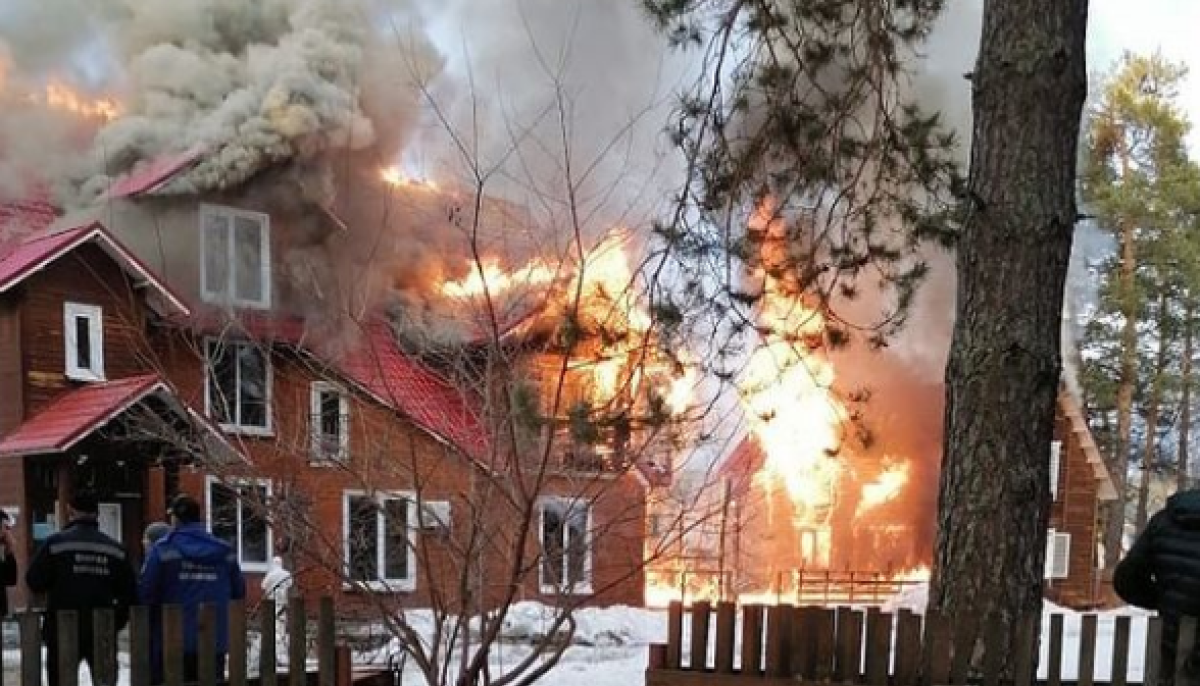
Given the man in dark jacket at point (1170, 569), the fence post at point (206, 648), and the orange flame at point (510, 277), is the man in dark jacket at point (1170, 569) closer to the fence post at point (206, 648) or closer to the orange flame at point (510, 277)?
the fence post at point (206, 648)

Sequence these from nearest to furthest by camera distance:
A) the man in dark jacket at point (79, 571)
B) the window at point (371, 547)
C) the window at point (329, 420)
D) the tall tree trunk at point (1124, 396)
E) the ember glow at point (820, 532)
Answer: the man in dark jacket at point (79, 571), the window at point (329, 420), the window at point (371, 547), the ember glow at point (820, 532), the tall tree trunk at point (1124, 396)

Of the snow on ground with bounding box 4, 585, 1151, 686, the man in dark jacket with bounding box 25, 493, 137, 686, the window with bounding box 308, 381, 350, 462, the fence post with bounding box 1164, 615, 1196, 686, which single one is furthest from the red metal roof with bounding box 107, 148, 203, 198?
the fence post with bounding box 1164, 615, 1196, 686

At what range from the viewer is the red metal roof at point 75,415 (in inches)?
449

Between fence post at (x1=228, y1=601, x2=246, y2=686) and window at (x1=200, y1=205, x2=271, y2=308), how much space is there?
34.9 ft

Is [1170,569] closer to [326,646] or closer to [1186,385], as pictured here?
[326,646]

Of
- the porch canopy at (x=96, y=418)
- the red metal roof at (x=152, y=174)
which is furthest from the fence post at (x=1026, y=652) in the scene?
the red metal roof at (x=152, y=174)

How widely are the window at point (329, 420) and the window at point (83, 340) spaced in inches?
152

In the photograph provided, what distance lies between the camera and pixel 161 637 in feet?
11.1

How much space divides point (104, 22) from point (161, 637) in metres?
15.4

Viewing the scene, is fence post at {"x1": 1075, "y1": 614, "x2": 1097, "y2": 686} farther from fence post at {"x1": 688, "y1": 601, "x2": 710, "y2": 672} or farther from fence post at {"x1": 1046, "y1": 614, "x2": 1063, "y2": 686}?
fence post at {"x1": 688, "y1": 601, "x2": 710, "y2": 672}

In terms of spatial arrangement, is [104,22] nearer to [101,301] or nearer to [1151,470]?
[101,301]

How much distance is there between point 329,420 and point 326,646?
6.29m

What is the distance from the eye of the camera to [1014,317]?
3.78 m

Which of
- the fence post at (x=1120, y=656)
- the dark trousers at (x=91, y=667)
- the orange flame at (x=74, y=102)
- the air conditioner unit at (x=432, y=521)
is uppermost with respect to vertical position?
the orange flame at (x=74, y=102)
